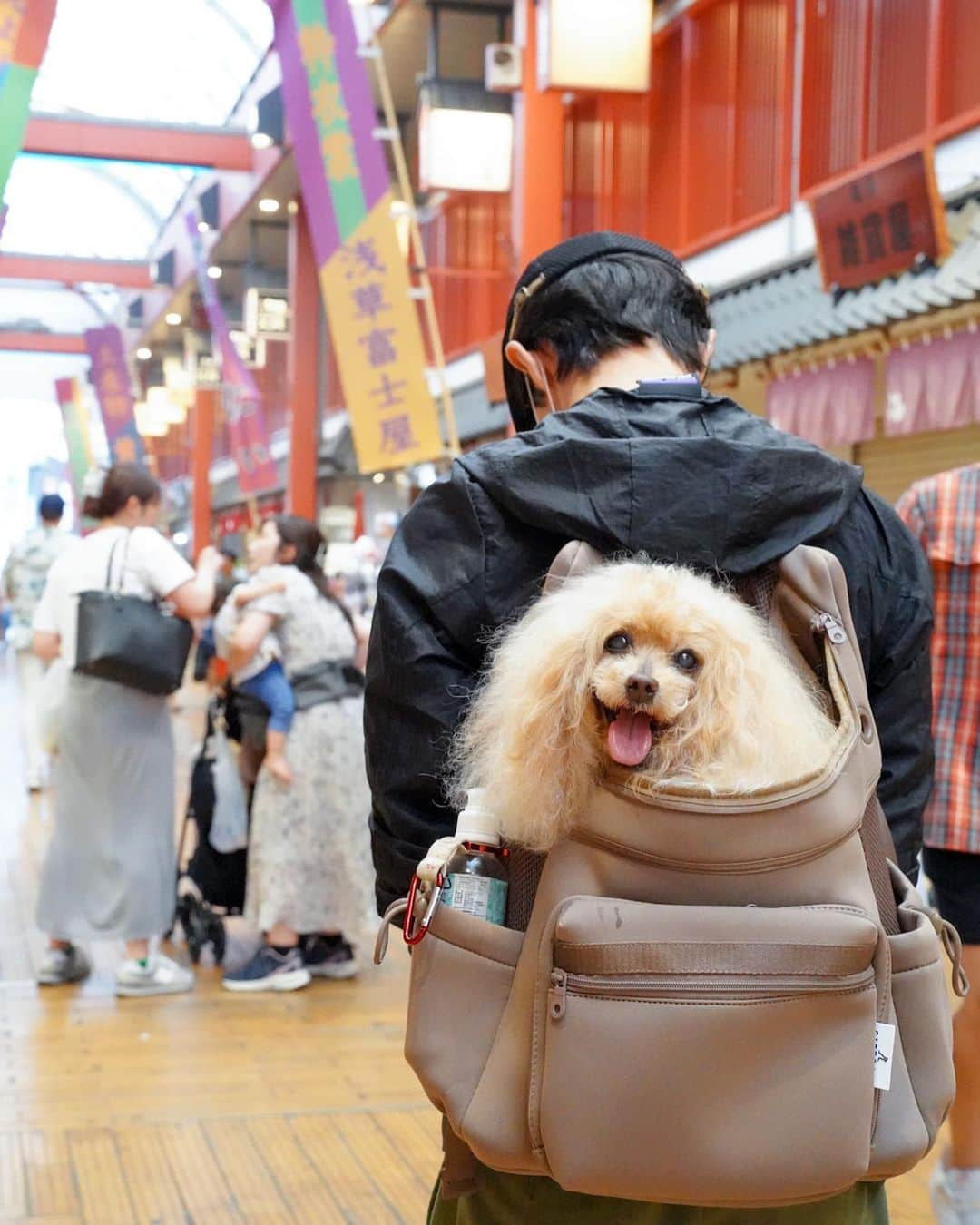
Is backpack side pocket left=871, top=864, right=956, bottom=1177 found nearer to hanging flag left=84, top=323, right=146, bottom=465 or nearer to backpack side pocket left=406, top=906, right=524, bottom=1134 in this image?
backpack side pocket left=406, top=906, right=524, bottom=1134

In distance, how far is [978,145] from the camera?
7277 mm

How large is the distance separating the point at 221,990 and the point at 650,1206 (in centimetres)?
Answer: 393

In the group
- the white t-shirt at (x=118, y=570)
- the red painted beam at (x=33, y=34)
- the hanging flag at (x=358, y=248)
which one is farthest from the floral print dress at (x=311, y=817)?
the hanging flag at (x=358, y=248)

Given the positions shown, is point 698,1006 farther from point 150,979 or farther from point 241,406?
point 241,406

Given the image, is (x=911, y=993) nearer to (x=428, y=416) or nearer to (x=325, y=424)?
(x=428, y=416)

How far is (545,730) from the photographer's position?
117 centimetres

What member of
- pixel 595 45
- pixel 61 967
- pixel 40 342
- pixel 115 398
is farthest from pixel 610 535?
pixel 40 342

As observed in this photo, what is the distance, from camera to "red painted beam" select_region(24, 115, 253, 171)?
17.2 meters

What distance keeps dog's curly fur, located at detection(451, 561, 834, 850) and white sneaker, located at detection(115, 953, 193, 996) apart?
4.00 metres

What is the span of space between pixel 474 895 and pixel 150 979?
3.98m

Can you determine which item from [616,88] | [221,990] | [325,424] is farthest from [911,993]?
[325,424]

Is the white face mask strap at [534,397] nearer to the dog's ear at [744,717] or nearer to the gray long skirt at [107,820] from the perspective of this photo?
the dog's ear at [744,717]

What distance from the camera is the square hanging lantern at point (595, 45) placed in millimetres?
8836

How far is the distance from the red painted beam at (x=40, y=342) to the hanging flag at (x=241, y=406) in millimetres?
13983
